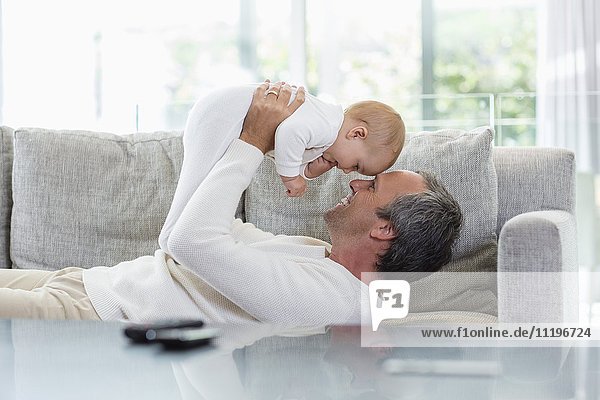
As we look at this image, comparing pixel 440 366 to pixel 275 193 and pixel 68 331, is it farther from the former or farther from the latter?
pixel 275 193

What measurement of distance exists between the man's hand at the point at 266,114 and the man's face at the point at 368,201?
0.22 meters

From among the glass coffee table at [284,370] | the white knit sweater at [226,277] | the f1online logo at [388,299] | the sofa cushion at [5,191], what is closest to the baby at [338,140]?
the white knit sweater at [226,277]

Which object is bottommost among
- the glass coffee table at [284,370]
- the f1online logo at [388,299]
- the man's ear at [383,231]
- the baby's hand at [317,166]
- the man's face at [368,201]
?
the f1online logo at [388,299]

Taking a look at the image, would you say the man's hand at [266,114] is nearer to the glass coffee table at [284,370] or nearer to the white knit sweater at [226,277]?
the white knit sweater at [226,277]

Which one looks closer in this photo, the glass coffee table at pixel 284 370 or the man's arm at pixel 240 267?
the glass coffee table at pixel 284 370

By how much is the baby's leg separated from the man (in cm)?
3

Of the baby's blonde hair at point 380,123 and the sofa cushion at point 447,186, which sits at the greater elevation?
the baby's blonde hair at point 380,123

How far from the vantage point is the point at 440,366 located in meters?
1.07

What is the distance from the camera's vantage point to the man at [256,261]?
64.8 inches

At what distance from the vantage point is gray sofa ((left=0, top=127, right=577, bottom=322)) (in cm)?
208

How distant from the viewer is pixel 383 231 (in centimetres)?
186

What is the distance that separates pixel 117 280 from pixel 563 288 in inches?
38.5

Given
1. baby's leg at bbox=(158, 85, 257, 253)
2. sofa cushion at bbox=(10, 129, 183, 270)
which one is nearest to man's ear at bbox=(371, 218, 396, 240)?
baby's leg at bbox=(158, 85, 257, 253)

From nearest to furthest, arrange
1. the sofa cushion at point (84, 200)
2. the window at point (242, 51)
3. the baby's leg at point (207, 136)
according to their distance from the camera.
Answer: the baby's leg at point (207, 136) → the sofa cushion at point (84, 200) → the window at point (242, 51)
